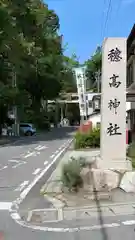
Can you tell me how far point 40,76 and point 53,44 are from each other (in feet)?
19.6

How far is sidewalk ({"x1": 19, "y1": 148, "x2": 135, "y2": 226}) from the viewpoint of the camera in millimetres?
7953

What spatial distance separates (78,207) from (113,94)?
405 cm

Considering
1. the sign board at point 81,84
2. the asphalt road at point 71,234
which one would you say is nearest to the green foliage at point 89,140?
the sign board at point 81,84

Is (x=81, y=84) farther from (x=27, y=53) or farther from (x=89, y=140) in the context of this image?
(x=27, y=53)

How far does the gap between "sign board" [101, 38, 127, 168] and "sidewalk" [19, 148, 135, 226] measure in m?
1.87

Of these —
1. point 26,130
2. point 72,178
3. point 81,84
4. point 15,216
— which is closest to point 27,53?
point 26,130

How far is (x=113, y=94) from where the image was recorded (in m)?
11.8

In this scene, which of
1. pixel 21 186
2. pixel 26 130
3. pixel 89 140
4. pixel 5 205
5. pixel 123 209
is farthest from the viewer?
pixel 26 130

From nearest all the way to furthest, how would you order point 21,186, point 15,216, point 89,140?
1. point 15,216
2. point 21,186
3. point 89,140


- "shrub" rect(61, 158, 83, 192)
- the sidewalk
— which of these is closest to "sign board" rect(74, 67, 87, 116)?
the sidewalk

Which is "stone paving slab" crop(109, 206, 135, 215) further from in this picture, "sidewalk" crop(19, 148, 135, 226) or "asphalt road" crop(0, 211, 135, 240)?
"asphalt road" crop(0, 211, 135, 240)

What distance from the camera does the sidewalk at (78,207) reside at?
26.1ft

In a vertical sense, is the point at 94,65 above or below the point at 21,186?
above

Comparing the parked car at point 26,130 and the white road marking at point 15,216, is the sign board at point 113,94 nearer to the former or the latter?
the white road marking at point 15,216
